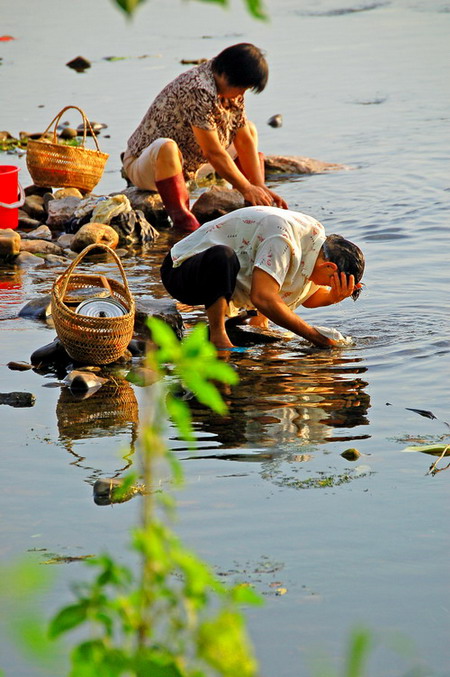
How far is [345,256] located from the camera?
215 inches

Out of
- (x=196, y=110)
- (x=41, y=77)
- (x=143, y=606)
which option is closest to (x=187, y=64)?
(x=41, y=77)

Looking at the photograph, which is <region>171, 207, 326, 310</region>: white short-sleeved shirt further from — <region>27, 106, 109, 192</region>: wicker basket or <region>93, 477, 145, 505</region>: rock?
<region>27, 106, 109, 192</region>: wicker basket

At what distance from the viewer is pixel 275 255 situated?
5.41m

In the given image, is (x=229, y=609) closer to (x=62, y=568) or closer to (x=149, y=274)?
(x=62, y=568)

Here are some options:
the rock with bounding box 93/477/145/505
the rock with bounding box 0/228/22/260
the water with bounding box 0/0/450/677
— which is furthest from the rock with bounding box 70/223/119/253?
the rock with bounding box 93/477/145/505

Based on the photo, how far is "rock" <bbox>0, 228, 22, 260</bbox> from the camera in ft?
26.4

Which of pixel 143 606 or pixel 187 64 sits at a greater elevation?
pixel 143 606

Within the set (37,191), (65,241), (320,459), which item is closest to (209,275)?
(320,459)

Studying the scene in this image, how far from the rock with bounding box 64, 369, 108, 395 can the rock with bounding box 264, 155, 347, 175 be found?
6.44m

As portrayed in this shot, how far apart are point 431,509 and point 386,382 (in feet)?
5.39

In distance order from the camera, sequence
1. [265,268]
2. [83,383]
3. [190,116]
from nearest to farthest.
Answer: [83,383] → [265,268] → [190,116]

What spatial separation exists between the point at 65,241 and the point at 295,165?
344 cm

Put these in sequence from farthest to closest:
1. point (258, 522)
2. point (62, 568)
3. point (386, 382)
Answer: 1. point (386, 382)
2. point (258, 522)
3. point (62, 568)

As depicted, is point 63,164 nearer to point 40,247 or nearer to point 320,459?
point 40,247
